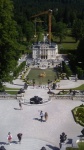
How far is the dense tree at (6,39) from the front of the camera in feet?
149

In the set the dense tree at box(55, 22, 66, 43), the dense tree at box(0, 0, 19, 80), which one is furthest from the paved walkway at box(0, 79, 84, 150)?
the dense tree at box(55, 22, 66, 43)

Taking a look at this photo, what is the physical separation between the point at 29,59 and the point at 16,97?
4752cm

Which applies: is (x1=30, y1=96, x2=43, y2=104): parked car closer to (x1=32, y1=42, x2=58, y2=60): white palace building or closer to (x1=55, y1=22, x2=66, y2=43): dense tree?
(x1=32, y1=42, x2=58, y2=60): white palace building

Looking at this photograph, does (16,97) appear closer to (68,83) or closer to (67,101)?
(67,101)

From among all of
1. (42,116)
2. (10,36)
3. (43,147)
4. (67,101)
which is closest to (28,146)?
(43,147)

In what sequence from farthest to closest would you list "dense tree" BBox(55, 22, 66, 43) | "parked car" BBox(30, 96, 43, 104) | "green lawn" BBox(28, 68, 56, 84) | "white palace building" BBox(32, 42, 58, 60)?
"dense tree" BBox(55, 22, 66, 43) < "white palace building" BBox(32, 42, 58, 60) < "green lawn" BBox(28, 68, 56, 84) < "parked car" BBox(30, 96, 43, 104)

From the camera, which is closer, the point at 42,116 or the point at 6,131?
the point at 6,131

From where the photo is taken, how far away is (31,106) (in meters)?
44.5

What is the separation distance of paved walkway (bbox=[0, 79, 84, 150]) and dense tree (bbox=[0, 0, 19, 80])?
4.70 m

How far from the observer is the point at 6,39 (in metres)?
45.1

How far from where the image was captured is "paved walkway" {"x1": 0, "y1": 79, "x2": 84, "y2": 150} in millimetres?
32719

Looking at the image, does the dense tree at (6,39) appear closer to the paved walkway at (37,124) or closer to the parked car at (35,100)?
the paved walkway at (37,124)

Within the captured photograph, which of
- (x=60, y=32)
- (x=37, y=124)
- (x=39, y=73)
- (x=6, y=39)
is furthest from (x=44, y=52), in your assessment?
(x=37, y=124)

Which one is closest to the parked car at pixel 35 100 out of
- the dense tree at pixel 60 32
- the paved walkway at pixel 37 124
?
the paved walkway at pixel 37 124
